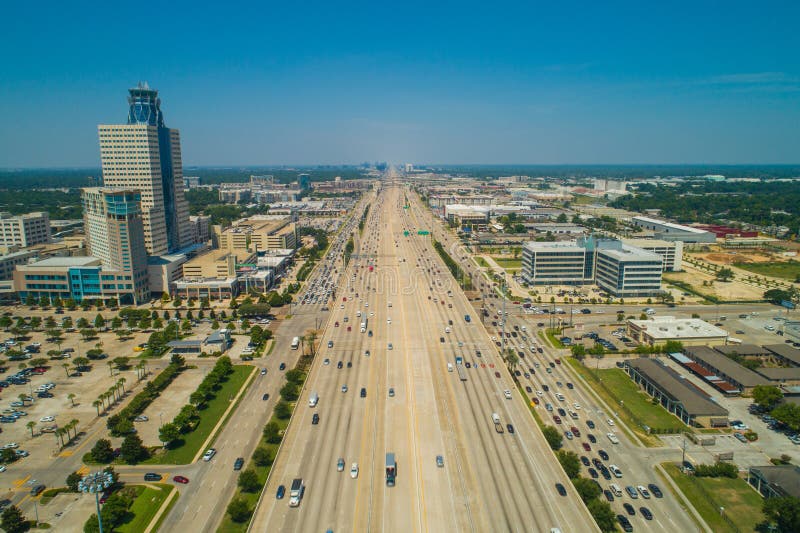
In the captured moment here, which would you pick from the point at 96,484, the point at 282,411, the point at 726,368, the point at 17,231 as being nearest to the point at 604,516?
the point at 282,411

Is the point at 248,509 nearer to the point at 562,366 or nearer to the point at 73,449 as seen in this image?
the point at 73,449

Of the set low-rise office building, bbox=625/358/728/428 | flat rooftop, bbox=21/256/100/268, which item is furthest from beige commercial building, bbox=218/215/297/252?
low-rise office building, bbox=625/358/728/428

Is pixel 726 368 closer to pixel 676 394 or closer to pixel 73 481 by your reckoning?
pixel 676 394

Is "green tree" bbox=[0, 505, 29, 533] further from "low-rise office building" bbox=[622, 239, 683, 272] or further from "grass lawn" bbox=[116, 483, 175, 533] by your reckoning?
"low-rise office building" bbox=[622, 239, 683, 272]

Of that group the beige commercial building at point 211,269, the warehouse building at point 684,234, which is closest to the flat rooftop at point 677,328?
the beige commercial building at point 211,269

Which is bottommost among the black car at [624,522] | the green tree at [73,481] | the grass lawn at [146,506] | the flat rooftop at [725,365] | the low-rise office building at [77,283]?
the grass lawn at [146,506]

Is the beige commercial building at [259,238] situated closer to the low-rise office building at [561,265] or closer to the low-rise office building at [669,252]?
the low-rise office building at [561,265]

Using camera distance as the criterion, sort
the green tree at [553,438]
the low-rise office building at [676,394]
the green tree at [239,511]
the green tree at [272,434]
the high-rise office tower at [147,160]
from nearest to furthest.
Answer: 1. the green tree at [239,511]
2. the green tree at [553,438]
3. the green tree at [272,434]
4. the low-rise office building at [676,394]
5. the high-rise office tower at [147,160]
